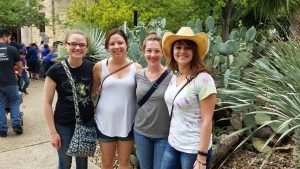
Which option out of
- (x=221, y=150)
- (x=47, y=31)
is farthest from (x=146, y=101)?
(x=47, y=31)

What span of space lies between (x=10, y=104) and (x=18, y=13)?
9543 millimetres

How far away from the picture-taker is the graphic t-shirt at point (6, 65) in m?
5.87

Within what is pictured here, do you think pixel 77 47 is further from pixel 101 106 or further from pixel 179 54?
pixel 179 54

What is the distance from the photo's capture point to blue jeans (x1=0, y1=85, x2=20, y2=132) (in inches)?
231

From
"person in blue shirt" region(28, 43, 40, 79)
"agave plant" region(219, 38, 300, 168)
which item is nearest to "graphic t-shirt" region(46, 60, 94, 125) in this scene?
"agave plant" region(219, 38, 300, 168)

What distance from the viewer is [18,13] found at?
47.5 ft

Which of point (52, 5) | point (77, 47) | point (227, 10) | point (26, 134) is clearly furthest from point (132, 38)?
point (52, 5)

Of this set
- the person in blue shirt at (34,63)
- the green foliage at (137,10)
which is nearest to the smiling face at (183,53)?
the green foliage at (137,10)

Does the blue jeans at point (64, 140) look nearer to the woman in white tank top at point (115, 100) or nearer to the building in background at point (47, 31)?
the woman in white tank top at point (115, 100)

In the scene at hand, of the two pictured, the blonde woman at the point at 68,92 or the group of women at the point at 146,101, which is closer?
the group of women at the point at 146,101

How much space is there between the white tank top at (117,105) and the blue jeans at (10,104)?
3308mm

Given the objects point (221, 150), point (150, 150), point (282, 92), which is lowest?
point (221, 150)

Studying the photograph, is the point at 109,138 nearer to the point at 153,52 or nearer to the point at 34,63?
the point at 153,52

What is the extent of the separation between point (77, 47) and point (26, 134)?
3.55m
